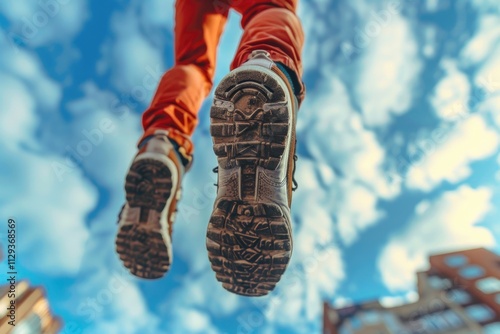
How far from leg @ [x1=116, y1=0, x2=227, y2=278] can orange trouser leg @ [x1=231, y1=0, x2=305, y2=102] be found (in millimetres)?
570

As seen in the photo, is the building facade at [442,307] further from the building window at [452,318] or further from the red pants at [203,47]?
the red pants at [203,47]

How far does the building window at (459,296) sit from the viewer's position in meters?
16.4

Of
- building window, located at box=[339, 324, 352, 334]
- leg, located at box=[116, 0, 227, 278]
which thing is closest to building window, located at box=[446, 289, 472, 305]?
building window, located at box=[339, 324, 352, 334]

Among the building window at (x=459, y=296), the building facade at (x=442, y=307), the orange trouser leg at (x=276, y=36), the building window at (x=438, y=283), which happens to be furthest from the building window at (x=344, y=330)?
the orange trouser leg at (x=276, y=36)

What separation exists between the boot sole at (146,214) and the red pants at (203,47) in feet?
0.82

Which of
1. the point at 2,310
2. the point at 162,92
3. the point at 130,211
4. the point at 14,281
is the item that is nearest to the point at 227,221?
the point at 130,211

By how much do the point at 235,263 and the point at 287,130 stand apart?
768mm

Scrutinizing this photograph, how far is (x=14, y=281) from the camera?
1.91 m

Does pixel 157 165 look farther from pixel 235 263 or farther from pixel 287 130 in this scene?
pixel 287 130

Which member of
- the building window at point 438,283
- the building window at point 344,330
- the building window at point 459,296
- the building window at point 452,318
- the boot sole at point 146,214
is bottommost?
the building window at point 344,330

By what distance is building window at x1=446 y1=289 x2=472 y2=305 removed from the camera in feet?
53.7

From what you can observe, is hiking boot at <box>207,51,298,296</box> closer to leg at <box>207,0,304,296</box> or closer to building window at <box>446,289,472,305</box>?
leg at <box>207,0,304,296</box>

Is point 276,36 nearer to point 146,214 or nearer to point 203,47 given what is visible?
point 203,47

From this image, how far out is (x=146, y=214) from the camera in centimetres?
189
